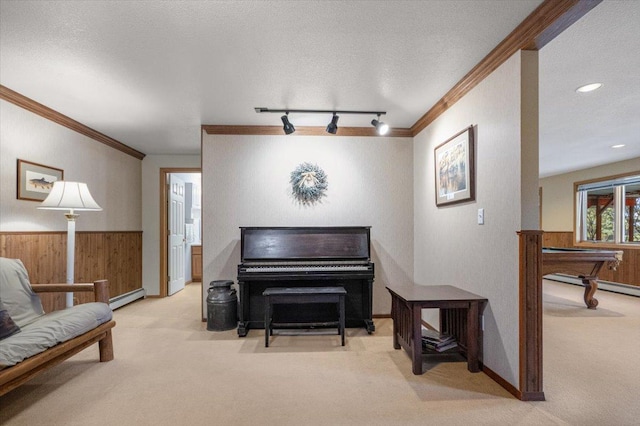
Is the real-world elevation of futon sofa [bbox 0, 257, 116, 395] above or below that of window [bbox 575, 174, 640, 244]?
below

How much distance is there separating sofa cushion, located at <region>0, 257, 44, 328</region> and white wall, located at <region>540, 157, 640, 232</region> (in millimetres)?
8486

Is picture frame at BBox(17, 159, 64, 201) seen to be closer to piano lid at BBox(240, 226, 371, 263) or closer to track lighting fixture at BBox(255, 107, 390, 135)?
piano lid at BBox(240, 226, 371, 263)

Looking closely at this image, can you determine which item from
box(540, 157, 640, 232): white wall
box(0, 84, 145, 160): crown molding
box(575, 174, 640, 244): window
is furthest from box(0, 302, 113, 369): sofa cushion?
box(540, 157, 640, 232): white wall

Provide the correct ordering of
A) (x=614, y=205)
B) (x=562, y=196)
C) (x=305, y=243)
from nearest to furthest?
(x=305, y=243) < (x=614, y=205) < (x=562, y=196)

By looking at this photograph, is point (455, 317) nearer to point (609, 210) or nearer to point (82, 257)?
point (82, 257)

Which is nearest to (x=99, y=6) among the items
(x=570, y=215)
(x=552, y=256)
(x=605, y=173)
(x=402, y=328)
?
(x=402, y=328)

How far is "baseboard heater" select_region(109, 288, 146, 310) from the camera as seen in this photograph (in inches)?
174

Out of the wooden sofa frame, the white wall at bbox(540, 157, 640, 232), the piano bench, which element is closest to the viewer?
the wooden sofa frame

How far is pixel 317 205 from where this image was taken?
12.9 feet

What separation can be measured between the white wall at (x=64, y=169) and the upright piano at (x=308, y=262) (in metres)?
2.04

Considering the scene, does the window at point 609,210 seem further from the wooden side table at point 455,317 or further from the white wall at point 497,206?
the wooden side table at point 455,317

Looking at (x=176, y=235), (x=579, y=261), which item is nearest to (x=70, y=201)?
(x=176, y=235)

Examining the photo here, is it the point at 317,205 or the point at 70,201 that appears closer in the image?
the point at 70,201

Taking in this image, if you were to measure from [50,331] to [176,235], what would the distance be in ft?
12.0
